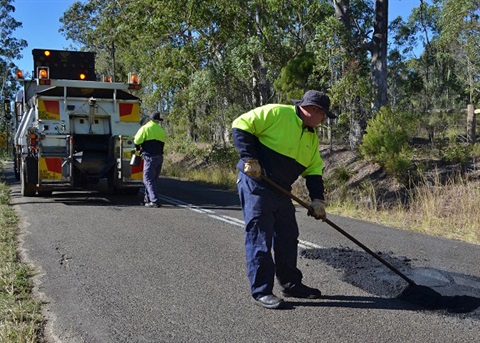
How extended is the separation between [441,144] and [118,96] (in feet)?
27.1

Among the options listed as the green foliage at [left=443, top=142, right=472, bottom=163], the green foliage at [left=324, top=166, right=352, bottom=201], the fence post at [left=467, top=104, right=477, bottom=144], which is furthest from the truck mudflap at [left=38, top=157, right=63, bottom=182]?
the fence post at [left=467, top=104, right=477, bottom=144]

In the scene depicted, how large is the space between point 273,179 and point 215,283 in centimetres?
118

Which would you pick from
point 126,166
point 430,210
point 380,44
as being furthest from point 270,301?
point 380,44

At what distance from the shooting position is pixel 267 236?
449cm

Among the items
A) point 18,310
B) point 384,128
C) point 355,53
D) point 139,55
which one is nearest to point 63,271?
point 18,310

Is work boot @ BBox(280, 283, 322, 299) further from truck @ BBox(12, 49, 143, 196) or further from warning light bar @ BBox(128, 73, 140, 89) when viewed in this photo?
warning light bar @ BBox(128, 73, 140, 89)

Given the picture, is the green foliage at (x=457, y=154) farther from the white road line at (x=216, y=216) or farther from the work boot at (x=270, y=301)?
the work boot at (x=270, y=301)

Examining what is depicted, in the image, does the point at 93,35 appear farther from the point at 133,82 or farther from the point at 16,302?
the point at 16,302

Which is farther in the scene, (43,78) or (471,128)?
(471,128)

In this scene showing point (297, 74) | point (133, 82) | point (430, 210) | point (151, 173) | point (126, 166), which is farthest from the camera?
point (297, 74)

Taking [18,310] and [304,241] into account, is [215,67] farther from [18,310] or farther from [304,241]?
[18,310]

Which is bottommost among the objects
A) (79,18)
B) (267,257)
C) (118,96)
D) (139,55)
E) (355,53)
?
(267,257)

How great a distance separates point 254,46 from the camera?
1683 centimetres

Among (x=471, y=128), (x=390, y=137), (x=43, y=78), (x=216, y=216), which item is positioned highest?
(x=43, y=78)
